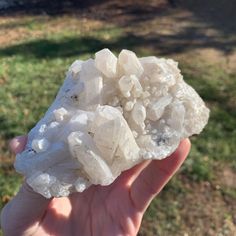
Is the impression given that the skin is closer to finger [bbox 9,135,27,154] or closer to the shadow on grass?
finger [bbox 9,135,27,154]

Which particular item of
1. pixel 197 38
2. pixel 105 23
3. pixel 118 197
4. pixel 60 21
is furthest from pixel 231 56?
pixel 118 197

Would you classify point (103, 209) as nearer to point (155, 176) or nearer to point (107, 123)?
point (155, 176)

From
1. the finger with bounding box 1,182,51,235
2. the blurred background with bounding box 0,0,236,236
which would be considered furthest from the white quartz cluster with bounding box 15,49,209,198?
the blurred background with bounding box 0,0,236,236

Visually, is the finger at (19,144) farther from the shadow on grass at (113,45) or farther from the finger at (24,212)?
the shadow on grass at (113,45)

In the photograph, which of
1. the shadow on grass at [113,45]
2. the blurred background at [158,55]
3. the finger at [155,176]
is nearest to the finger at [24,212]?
the finger at [155,176]

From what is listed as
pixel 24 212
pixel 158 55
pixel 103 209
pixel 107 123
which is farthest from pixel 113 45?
pixel 107 123

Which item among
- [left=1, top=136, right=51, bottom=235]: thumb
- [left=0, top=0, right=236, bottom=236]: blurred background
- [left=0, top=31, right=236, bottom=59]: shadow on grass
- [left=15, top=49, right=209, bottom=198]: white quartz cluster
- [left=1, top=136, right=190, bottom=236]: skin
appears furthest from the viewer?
[left=0, top=31, right=236, bottom=59]: shadow on grass

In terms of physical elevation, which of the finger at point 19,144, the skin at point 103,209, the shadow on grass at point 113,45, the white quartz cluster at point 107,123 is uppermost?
the white quartz cluster at point 107,123
